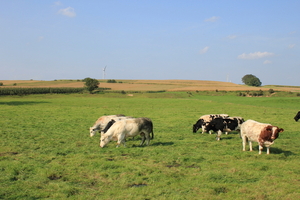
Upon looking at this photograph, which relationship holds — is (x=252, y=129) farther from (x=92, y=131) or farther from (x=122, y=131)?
(x=92, y=131)

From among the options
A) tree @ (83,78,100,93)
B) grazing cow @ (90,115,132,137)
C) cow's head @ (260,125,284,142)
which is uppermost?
tree @ (83,78,100,93)

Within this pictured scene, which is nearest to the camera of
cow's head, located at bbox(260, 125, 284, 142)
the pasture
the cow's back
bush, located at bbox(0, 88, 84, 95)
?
the pasture

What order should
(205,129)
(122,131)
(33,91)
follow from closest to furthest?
(122,131)
(205,129)
(33,91)

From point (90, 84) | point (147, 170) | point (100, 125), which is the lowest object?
point (147, 170)

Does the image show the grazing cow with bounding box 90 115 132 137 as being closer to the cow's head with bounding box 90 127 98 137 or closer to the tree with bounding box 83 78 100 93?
the cow's head with bounding box 90 127 98 137

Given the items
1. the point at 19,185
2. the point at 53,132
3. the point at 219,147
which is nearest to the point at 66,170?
the point at 19,185

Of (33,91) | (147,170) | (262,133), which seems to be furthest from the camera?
(33,91)

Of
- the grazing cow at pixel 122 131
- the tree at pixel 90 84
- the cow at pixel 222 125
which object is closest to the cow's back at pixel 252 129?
the cow at pixel 222 125

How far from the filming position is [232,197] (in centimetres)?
756

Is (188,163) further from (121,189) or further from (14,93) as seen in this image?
(14,93)

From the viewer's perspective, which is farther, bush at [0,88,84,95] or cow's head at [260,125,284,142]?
bush at [0,88,84,95]

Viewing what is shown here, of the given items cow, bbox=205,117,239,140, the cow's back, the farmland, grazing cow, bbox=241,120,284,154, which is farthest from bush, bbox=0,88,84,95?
grazing cow, bbox=241,120,284,154

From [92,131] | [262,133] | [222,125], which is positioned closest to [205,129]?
[222,125]

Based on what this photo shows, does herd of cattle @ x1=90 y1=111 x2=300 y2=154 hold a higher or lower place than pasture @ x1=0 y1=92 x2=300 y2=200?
higher
